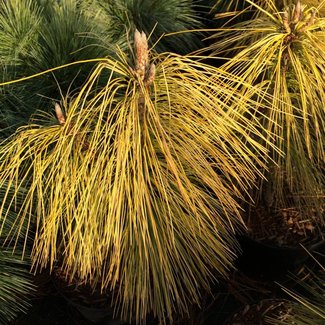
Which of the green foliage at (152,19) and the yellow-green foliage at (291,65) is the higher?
the green foliage at (152,19)

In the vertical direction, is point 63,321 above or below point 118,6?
below

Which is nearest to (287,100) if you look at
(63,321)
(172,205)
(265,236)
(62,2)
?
(172,205)

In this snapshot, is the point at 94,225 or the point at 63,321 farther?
the point at 63,321

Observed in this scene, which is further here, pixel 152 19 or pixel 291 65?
→ pixel 152 19

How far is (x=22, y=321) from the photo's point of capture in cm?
100

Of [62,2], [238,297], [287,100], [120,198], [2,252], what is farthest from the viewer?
[238,297]

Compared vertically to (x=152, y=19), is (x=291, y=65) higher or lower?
lower

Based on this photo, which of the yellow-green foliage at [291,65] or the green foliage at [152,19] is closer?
the yellow-green foliage at [291,65]

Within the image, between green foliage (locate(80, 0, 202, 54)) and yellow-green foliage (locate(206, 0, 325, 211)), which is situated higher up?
green foliage (locate(80, 0, 202, 54))

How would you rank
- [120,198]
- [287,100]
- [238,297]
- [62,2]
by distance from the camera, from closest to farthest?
[120,198]
[287,100]
[62,2]
[238,297]

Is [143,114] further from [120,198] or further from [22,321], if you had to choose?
[22,321]

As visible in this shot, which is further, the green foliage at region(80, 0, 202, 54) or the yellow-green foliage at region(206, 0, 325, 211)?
the green foliage at region(80, 0, 202, 54)

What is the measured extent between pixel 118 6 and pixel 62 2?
16 centimetres

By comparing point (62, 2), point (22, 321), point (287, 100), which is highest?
point (62, 2)
